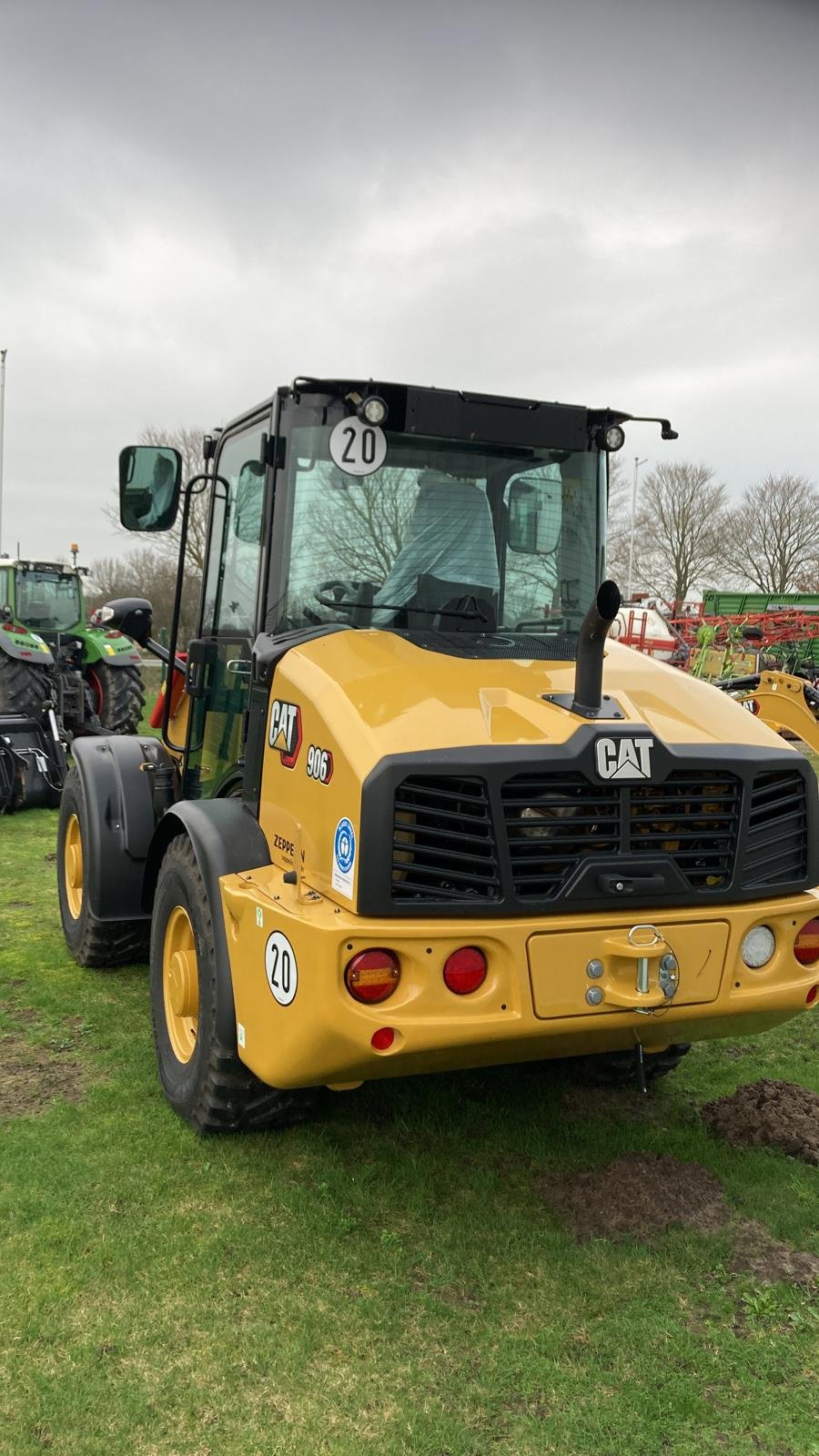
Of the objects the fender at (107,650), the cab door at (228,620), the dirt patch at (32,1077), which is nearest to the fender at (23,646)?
the fender at (107,650)

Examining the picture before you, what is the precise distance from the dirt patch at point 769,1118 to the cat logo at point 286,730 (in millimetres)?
2067

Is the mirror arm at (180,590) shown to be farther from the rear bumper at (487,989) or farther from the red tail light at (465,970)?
the red tail light at (465,970)

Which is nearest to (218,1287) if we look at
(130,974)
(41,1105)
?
(41,1105)

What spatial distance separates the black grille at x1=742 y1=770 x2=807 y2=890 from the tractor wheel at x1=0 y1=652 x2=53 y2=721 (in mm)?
9258

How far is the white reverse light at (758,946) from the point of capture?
10.0 ft

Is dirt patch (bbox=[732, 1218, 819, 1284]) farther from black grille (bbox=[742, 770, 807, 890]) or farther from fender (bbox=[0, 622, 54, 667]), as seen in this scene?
fender (bbox=[0, 622, 54, 667])

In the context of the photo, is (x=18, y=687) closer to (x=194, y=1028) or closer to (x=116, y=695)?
(x=116, y=695)

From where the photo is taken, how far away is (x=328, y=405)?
11.5ft

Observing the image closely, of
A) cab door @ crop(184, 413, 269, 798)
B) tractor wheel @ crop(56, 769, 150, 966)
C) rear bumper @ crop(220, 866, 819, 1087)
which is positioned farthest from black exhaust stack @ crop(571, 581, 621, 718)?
tractor wheel @ crop(56, 769, 150, 966)

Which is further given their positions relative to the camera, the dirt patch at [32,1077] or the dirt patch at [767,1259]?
the dirt patch at [32,1077]

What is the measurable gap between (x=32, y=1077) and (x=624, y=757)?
2658 millimetres

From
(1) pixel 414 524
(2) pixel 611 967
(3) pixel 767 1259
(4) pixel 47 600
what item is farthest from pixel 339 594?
(4) pixel 47 600

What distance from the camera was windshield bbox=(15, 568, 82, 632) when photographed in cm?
1354

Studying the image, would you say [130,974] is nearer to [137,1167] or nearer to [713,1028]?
[137,1167]
